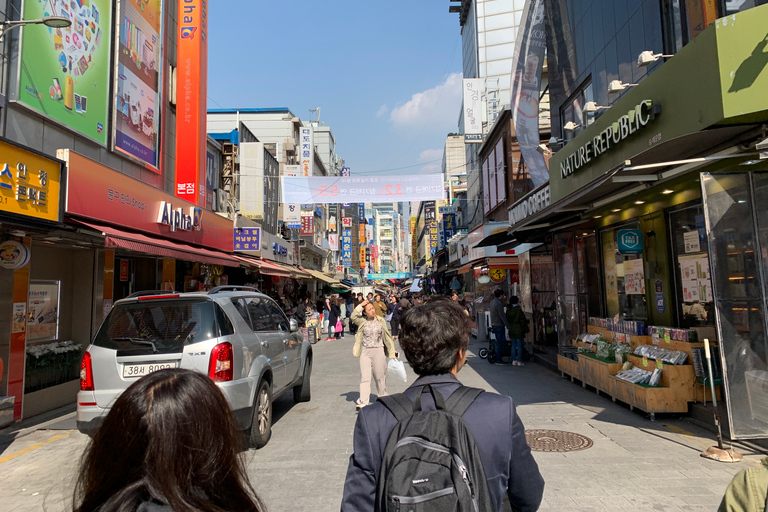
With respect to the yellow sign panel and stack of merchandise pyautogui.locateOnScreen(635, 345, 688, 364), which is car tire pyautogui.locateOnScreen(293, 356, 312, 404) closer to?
the yellow sign panel

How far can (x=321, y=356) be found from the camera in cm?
1553

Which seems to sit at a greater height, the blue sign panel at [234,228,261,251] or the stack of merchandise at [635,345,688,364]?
the blue sign panel at [234,228,261,251]

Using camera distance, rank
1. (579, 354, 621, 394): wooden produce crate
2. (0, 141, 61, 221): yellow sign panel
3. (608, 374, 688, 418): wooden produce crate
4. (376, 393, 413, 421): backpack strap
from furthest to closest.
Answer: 1. (579, 354, 621, 394): wooden produce crate
2. (608, 374, 688, 418): wooden produce crate
3. (0, 141, 61, 221): yellow sign panel
4. (376, 393, 413, 421): backpack strap

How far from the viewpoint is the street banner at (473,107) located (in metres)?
27.4

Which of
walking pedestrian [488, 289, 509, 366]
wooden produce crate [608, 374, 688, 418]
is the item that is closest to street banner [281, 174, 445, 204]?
walking pedestrian [488, 289, 509, 366]

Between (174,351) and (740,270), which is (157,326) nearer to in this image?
(174,351)

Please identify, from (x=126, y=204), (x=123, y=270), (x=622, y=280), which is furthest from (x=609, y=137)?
(x=123, y=270)

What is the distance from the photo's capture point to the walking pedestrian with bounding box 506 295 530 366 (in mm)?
12031

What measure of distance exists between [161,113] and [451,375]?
13.4 meters

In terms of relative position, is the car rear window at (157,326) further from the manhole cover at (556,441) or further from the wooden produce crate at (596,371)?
the wooden produce crate at (596,371)

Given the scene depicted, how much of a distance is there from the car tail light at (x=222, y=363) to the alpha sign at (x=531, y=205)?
751cm

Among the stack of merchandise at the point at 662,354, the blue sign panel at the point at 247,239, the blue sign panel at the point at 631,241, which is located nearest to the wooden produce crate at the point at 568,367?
the stack of merchandise at the point at 662,354

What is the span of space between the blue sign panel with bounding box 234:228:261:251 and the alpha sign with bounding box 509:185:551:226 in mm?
9098

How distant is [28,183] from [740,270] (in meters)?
9.36
